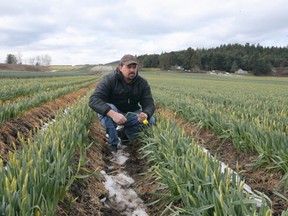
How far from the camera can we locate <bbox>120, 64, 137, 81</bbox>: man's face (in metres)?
4.74

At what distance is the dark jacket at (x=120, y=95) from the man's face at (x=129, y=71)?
14 cm

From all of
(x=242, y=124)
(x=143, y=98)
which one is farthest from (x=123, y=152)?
(x=242, y=124)

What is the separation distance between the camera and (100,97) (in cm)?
498

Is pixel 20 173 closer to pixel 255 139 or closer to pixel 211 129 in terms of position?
pixel 255 139

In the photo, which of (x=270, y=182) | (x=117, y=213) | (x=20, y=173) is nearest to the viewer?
(x=20, y=173)

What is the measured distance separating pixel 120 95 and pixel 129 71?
590 millimetres

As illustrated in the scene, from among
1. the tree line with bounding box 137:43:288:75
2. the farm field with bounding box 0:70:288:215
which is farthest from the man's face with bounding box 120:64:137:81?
the tree line with bounding box 137:43:288:75

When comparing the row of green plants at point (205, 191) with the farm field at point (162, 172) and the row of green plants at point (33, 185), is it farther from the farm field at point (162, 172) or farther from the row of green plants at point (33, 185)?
the row of green plants at point (33, 185)

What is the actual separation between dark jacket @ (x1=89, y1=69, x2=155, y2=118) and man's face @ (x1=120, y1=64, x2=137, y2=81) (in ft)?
0.47

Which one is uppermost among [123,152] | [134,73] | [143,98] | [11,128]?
[134,73]

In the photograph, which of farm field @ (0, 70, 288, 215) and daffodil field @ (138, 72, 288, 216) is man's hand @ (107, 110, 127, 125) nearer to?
farm field @ (0, 70, 288, 215)

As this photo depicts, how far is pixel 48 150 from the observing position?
288 centimetres

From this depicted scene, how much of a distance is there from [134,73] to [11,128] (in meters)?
2.30

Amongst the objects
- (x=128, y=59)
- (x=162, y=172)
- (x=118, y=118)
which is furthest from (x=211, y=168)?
(x=128, y=59)
